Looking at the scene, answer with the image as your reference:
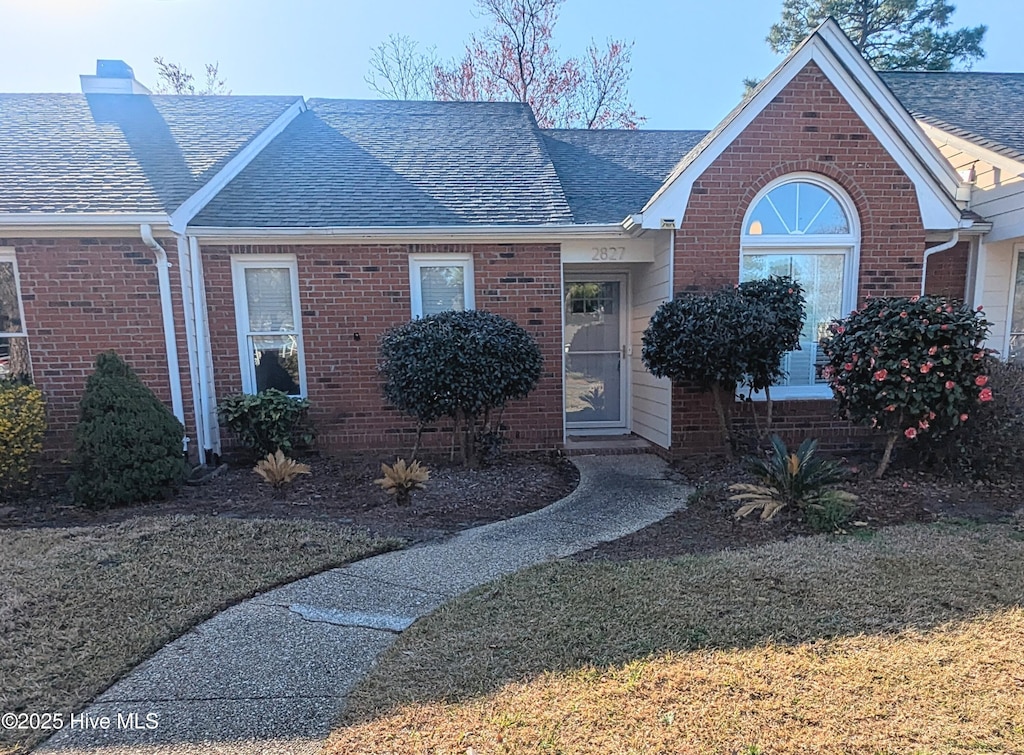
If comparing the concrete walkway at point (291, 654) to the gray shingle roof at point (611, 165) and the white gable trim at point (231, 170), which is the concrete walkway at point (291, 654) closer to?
the white gable trim at point (231, 170)

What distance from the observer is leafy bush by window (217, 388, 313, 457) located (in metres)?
6.15

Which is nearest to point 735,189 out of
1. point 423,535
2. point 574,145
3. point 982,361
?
point 982,361

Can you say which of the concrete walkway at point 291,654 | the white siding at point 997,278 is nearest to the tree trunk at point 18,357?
the concrete walkway at point 291,654

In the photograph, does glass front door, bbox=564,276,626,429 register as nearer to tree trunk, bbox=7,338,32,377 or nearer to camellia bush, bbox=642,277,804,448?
camellia bush, bbox=642,277,804,448

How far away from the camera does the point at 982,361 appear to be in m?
4.73

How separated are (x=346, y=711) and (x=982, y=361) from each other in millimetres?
5810

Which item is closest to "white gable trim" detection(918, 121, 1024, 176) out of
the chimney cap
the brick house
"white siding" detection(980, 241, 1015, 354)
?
the brick house

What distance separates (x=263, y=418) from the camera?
611 centimetres

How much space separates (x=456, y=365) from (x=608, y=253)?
2917mm

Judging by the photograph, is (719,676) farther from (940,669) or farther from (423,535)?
(423,535)

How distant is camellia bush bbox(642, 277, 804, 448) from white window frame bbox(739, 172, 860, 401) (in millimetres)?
794

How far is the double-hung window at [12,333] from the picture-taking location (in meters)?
5.89

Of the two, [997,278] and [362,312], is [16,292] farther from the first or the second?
[997,278]

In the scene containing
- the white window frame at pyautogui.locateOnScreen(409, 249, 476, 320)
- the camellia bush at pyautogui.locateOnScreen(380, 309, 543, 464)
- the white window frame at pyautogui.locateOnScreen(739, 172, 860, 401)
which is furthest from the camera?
the white window frame at pyautogui.locateOnScreen(409, 249, 476, 320)
